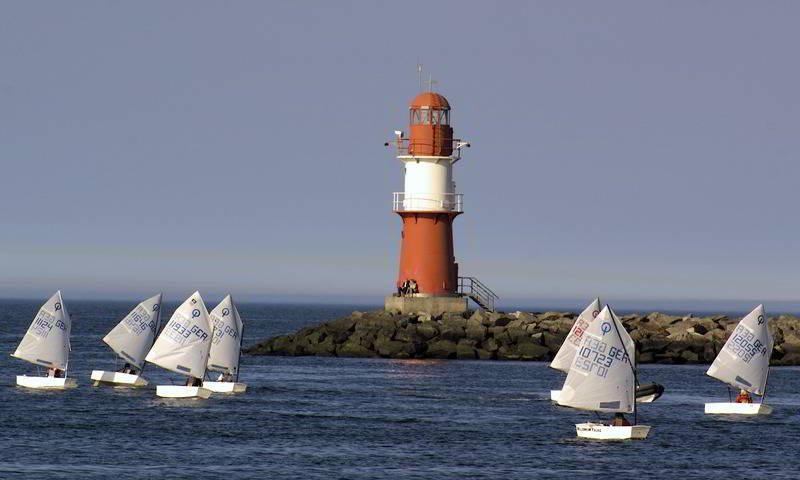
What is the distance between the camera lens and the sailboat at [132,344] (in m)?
67.3

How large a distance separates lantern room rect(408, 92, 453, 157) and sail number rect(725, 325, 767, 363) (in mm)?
26219

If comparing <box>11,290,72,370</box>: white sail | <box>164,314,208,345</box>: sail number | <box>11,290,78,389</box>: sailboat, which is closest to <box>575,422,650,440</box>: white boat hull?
<box>164,314,208,345</box>: sail number

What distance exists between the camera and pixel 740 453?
48.0 m

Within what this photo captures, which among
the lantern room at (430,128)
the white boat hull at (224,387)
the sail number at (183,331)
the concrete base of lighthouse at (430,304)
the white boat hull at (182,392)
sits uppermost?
the lantern room at (430,128)

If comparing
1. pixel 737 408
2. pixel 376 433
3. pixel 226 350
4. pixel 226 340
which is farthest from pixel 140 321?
pixel 737 408

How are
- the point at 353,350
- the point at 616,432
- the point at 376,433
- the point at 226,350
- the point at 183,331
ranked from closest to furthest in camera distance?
the point at 616,432 → the point at 376,433 → the point at 183,331 → the point at 226,350 → the point at 353,350

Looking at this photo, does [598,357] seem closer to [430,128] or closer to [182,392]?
[182,392]

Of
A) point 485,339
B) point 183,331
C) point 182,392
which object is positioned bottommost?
point 182,392

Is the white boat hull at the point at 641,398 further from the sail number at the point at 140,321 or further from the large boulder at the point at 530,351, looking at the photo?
the large boulder at the point at 530,351

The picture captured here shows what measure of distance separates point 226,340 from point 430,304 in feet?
67.1

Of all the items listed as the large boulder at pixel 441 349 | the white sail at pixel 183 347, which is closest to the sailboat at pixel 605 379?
the white sail at pixel 183 347

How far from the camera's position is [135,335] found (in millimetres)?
68000

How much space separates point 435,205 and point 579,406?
34.2 metres

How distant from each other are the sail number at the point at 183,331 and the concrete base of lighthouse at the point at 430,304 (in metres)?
23.0
